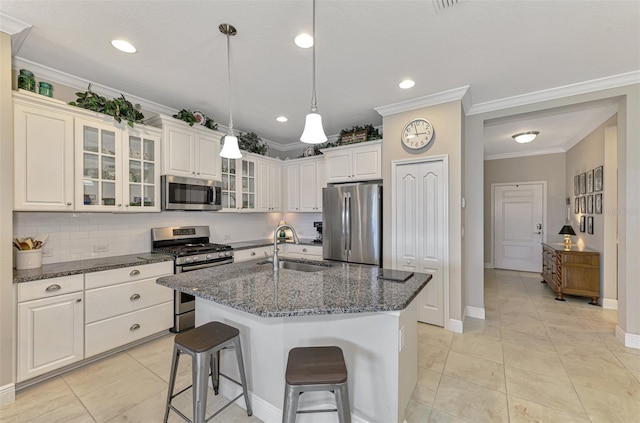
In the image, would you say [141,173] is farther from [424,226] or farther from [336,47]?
[424,226]

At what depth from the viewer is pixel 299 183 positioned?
491cm

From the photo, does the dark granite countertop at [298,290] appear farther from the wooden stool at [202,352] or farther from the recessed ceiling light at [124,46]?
the recessed ceiling light at [124,46]

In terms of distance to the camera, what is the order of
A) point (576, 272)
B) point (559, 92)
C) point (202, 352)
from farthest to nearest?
point (576, 272), point (559, 92), point (202, 352)

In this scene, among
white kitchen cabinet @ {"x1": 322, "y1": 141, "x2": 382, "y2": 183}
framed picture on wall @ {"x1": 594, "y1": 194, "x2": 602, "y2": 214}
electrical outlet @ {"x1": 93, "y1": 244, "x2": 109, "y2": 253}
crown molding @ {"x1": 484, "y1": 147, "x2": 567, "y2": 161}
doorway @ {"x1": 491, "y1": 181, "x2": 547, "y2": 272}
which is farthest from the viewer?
doorway @ {"x1": 491, "y1": 181, "x2": 547, "y2": 272}

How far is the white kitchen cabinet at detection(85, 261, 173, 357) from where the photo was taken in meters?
2.50

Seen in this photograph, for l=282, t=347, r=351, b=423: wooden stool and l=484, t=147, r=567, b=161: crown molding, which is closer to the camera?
l=282, t=347, r=351, b=423: wooden stool

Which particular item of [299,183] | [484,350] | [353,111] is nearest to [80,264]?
[299,183]

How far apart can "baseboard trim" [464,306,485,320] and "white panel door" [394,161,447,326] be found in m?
0.60

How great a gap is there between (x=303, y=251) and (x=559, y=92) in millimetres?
3779

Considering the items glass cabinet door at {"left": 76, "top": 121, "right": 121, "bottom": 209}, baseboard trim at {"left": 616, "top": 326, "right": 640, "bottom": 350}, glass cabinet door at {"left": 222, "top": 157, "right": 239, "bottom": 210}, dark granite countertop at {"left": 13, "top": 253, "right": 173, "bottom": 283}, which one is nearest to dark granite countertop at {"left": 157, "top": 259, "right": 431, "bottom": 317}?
dark granite countertop at {"left": 13, "top": 253, "right": 173, "bottom": 283}

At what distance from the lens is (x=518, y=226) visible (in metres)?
6.34

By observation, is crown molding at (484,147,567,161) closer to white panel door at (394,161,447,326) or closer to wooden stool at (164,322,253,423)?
white panel door at (394,161,447,326)

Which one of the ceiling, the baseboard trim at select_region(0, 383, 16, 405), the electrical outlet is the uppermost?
the ceiling

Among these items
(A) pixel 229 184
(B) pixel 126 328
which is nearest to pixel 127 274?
(B) pixel 126 328
